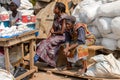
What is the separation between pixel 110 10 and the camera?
16.6ft

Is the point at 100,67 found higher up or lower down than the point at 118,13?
lower down

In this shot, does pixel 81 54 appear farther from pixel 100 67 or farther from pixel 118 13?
pixel 118 13

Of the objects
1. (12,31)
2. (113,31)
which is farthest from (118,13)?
(12,31)

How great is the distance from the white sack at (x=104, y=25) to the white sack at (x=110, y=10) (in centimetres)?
9

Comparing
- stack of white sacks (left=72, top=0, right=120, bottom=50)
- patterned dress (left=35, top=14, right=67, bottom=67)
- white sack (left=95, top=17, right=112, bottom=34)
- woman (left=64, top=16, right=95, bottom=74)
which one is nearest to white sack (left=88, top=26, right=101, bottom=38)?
stack of white sacks (left=72, top=0, right=120, bottom=50)

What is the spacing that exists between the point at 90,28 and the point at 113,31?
738 millimetres

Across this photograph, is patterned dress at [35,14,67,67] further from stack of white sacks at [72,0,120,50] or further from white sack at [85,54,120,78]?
white sack at [85,54,120,78]

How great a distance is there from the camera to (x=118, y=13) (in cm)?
496

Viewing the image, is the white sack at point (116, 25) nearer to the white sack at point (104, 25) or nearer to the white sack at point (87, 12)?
the white sack at point (104, 25)

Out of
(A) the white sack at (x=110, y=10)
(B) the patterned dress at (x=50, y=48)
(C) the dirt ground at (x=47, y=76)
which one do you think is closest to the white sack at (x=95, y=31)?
(A) the white sack at (x=110, y=10)

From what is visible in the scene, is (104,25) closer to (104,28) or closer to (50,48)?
(104,28)

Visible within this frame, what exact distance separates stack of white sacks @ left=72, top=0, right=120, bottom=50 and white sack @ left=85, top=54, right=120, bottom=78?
1.95 ft

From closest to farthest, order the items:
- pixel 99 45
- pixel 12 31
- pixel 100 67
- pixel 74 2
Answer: pixel 12 31 → pixel 100 67 → pixel 99 45 → pixel 74 2

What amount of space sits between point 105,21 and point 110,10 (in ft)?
0.75
